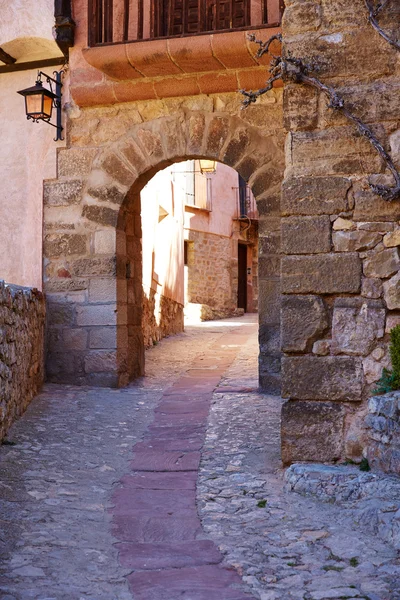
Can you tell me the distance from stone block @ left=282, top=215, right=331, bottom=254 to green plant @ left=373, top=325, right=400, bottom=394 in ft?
1.95

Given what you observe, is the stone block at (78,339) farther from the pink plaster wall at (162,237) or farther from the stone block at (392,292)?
the stone block at (392,292)

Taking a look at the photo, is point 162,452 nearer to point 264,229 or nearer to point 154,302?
point 264,229

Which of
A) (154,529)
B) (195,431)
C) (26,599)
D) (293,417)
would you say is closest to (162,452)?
(195,431)

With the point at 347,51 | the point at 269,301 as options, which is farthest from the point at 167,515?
the point at 269,301

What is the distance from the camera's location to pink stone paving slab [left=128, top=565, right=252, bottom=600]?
249 centimetres

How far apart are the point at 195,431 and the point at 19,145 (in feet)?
12.5

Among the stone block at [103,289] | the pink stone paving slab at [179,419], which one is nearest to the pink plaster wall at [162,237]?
the stone block at [103,289]

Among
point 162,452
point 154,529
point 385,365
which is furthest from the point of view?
point 162,452

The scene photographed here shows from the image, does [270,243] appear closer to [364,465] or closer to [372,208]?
[372,208]

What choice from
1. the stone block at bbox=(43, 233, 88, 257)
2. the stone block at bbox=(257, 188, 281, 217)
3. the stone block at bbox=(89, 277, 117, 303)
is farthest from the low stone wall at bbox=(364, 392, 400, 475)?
the stone block at bbox=(43, 233, 88, 257)

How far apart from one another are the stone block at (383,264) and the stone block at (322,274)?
0.17 feet

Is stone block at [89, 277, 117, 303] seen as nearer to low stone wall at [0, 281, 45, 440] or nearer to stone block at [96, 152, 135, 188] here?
low stone wall at [0, 281, 45, 440]

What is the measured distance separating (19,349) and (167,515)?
7.57 ft

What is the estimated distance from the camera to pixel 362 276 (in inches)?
151
